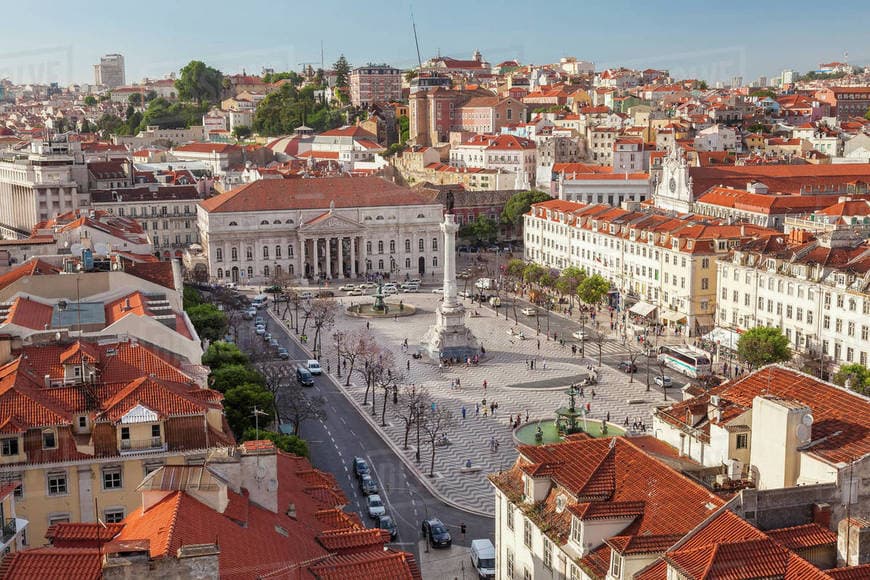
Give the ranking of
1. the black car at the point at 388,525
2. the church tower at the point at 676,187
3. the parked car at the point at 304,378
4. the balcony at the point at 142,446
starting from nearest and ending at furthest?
the balcony at the point at 142,446 < the black car at the point at 388,525 < the parked car at the point at 304,378 < the church tower at the point at 676,187

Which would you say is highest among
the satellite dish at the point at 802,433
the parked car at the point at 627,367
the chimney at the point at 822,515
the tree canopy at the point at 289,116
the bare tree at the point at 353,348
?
the tree canopy at the point at 289,116

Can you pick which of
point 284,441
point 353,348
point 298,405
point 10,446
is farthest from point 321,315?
point 10,446

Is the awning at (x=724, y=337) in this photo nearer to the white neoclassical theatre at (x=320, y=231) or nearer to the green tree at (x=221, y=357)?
the green tree at (x=221, y=357)

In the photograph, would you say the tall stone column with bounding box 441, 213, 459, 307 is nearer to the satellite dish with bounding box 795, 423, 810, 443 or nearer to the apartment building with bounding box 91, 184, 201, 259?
the satellite dish with bounding box 795, 423, 810, 443

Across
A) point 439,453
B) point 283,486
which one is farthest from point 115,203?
point 283,486

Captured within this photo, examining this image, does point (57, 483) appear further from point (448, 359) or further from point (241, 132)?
point (241, 132)

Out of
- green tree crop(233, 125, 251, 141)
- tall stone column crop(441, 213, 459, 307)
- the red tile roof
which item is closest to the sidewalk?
tall stone column crop(441, 213, 459, 307)

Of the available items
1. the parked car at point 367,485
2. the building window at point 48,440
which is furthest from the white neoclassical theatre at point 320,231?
the building window at point 48,440
